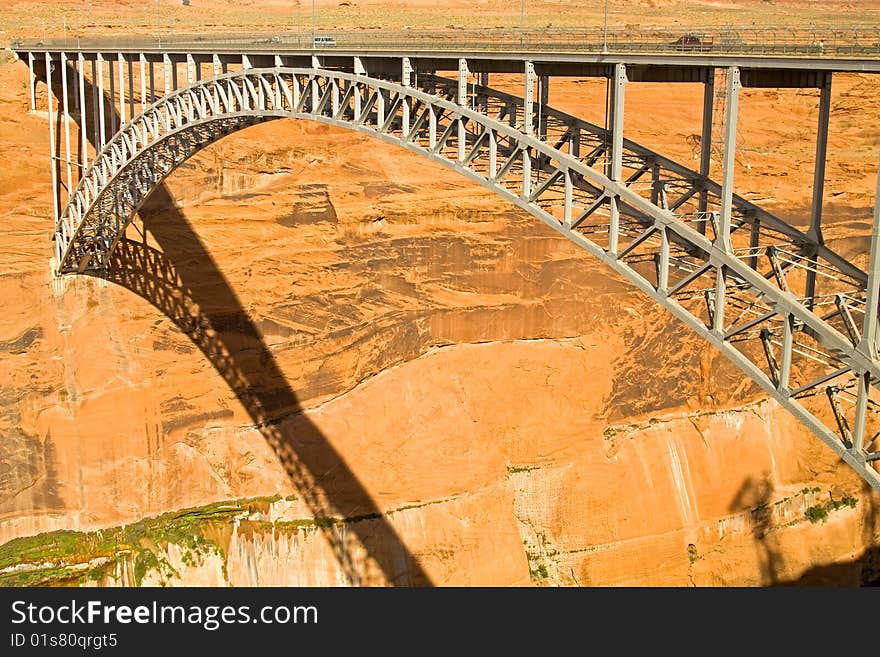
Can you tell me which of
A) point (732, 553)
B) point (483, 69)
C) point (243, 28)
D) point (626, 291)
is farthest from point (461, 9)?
point (483, 69)

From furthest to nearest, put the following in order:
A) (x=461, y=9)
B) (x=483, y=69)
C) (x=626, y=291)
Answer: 1. (x=461, y=9)
2. (x=626, y=291)
3. (x=483, y=69)

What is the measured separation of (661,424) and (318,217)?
12.5 metres

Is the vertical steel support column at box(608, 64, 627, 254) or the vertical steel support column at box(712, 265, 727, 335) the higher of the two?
the vertical steel support column at box(608, 64, 627, 254)

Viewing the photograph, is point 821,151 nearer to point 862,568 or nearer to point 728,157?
point 728,157

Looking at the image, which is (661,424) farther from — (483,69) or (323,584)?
(483,69)

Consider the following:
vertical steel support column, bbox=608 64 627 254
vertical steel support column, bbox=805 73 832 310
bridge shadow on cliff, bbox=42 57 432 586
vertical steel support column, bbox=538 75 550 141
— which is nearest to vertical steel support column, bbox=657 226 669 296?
vertical steel support column, bbox=608 64 627 254

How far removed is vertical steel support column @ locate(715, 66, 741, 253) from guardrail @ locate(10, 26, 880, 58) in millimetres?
1290

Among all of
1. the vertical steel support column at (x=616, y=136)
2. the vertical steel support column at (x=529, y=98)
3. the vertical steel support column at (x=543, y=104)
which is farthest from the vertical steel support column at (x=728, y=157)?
the vertical steel support column at (x=543, y=104)

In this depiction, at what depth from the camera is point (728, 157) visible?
15023mm

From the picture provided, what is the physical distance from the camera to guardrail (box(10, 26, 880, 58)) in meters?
16.6

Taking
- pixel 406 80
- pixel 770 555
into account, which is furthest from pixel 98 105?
pixel 770 555

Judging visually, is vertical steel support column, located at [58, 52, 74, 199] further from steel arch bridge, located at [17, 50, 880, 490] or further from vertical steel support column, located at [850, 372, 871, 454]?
vertical steel support column, located at [850, 372, 871, 454]

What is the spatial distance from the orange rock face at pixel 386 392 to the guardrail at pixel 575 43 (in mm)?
5006

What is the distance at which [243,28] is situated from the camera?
4856cm
